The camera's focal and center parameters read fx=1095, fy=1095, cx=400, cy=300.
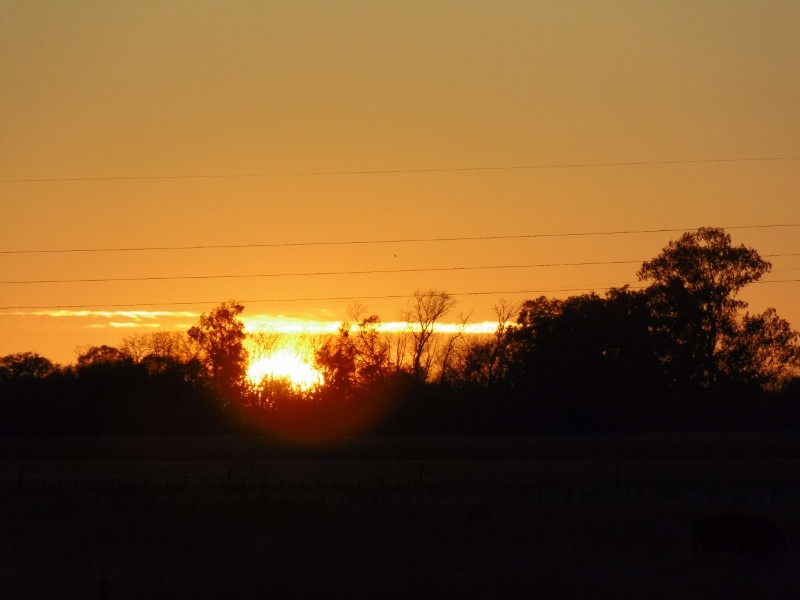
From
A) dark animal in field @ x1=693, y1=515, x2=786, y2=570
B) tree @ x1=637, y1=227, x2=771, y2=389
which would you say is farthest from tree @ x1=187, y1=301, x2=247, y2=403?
dark animal in field @ x1=693, y1=515, x2=786, y2=570

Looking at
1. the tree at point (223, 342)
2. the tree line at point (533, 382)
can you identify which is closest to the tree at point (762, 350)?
the tree line at point (533, 382)

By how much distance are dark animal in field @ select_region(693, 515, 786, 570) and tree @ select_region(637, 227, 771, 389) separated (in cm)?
4531

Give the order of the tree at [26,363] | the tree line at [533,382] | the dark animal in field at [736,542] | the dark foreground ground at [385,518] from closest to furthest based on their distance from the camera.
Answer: the dark foreground ground at [385,518]
the dark animal in field at [736,542]
the tree line at [533,382]
the tree at [26,363]

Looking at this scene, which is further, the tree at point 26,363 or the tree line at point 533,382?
the tree at point 26,363

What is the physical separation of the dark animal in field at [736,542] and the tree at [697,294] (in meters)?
45.3

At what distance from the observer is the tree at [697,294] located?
210ft

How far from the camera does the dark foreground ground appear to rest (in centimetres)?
1608

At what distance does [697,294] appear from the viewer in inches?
2566

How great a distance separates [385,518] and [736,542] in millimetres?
9622

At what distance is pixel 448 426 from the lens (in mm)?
54188

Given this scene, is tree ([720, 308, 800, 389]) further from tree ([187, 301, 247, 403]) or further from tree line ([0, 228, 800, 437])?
tree ([187, 301, 247, 403])

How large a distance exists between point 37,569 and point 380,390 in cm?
4040

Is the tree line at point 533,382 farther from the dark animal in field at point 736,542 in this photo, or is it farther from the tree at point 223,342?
the dark animal in field at point 736,542

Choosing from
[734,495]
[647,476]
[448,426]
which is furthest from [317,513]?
[448,426]
